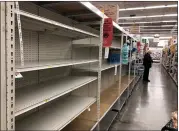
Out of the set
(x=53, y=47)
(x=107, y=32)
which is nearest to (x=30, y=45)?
(x=53, y=47)

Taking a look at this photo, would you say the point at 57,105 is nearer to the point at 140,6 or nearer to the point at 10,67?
→ the point at 10,67

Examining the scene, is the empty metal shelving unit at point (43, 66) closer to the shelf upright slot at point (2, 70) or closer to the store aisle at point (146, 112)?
the shelf upright slot at point (2, 70)

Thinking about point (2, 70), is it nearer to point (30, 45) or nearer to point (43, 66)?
point (43, 66)

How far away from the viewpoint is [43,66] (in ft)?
4.55

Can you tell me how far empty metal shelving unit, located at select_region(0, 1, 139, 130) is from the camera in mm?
1004

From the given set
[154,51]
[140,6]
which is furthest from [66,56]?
[154,51]

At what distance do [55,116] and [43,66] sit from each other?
2.67 feet

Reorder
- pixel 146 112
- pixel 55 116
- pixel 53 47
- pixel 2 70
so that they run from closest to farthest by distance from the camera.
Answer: pixel 2 70
pixel 55 116
pixel 53 47
pixel 146 112

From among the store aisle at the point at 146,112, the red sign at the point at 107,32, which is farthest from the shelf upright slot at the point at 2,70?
the store aisle at the point at 146,112

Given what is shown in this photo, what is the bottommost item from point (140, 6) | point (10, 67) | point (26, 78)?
point (26, 78)

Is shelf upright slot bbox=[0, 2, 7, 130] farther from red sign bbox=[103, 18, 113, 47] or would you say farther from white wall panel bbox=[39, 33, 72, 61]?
red sign bbox=[103, 18, 113, 47]

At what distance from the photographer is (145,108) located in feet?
15.4

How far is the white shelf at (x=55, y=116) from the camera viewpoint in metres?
1.71

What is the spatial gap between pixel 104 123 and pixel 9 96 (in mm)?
2482
